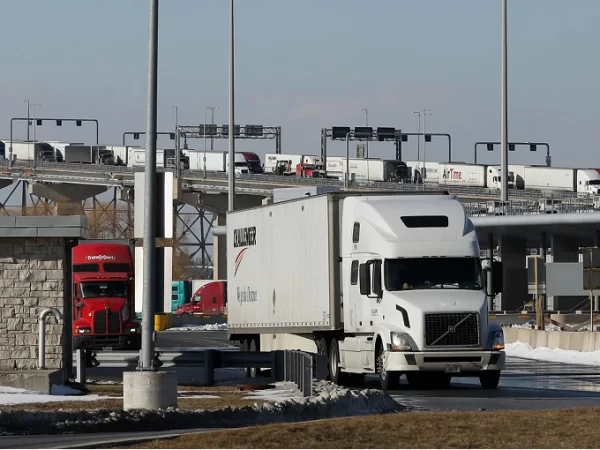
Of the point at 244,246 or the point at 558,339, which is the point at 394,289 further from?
the point at 558,339

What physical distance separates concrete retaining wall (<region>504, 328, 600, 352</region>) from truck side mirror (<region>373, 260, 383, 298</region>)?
17.1m


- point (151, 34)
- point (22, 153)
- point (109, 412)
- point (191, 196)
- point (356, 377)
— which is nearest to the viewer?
point (109, 412)

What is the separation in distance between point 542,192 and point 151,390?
104 m

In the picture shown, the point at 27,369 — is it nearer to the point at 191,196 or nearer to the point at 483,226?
the point at 483,226

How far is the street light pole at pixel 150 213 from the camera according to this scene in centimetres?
2131

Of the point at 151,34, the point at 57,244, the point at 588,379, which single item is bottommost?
the point at 588,379

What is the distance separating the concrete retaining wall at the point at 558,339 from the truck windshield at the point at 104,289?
13525 mm

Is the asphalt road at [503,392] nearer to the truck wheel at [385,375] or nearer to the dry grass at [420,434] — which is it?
the truck wheel at [385,375]

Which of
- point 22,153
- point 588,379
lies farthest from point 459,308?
point 22,153

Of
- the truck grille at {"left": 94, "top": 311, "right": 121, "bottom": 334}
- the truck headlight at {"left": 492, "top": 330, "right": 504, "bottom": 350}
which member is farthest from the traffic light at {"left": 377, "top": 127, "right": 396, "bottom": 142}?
the truck headlight at {"left": 492, "top": 330, "right": 504, "bottom": 350}

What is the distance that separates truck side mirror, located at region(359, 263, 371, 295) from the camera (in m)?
29.1

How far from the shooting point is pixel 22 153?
15412 centimetres

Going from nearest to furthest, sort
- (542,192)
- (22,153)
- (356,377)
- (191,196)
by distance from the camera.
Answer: (356,377)
(542,192)
(191,196)
(22,153)

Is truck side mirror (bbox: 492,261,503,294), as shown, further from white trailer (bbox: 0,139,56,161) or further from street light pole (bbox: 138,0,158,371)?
white trailer (bbox: 0,139,56,161)
